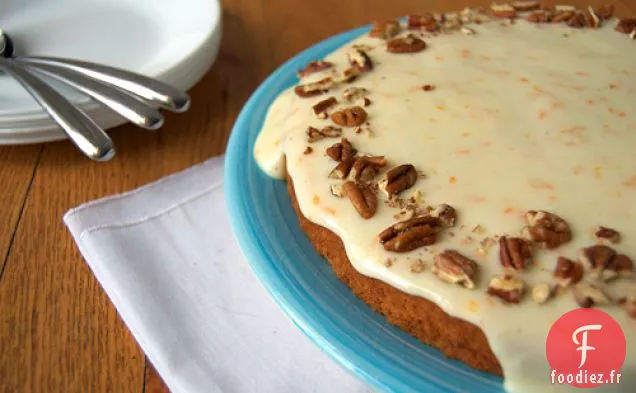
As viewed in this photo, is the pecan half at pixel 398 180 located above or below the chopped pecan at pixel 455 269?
above

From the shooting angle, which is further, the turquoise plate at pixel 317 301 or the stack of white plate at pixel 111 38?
the stack of white plate at pixel 111 38

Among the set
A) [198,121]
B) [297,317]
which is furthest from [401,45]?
[297,317]

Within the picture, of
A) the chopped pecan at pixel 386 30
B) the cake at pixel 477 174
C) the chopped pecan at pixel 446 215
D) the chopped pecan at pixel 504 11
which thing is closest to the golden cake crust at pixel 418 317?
the cake at pixel 477 174

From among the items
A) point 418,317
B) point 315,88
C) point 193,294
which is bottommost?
point 193,294

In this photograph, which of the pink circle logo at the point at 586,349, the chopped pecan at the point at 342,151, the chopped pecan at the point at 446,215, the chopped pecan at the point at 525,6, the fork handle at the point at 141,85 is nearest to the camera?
the pink circle logo at the point at 586,349

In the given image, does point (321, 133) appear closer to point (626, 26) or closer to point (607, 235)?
point (607, 235)

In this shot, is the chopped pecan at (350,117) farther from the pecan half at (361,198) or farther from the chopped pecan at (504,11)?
the chopped pecan at (504,11)

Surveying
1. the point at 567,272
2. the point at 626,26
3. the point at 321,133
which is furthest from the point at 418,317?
the point at 626,26
